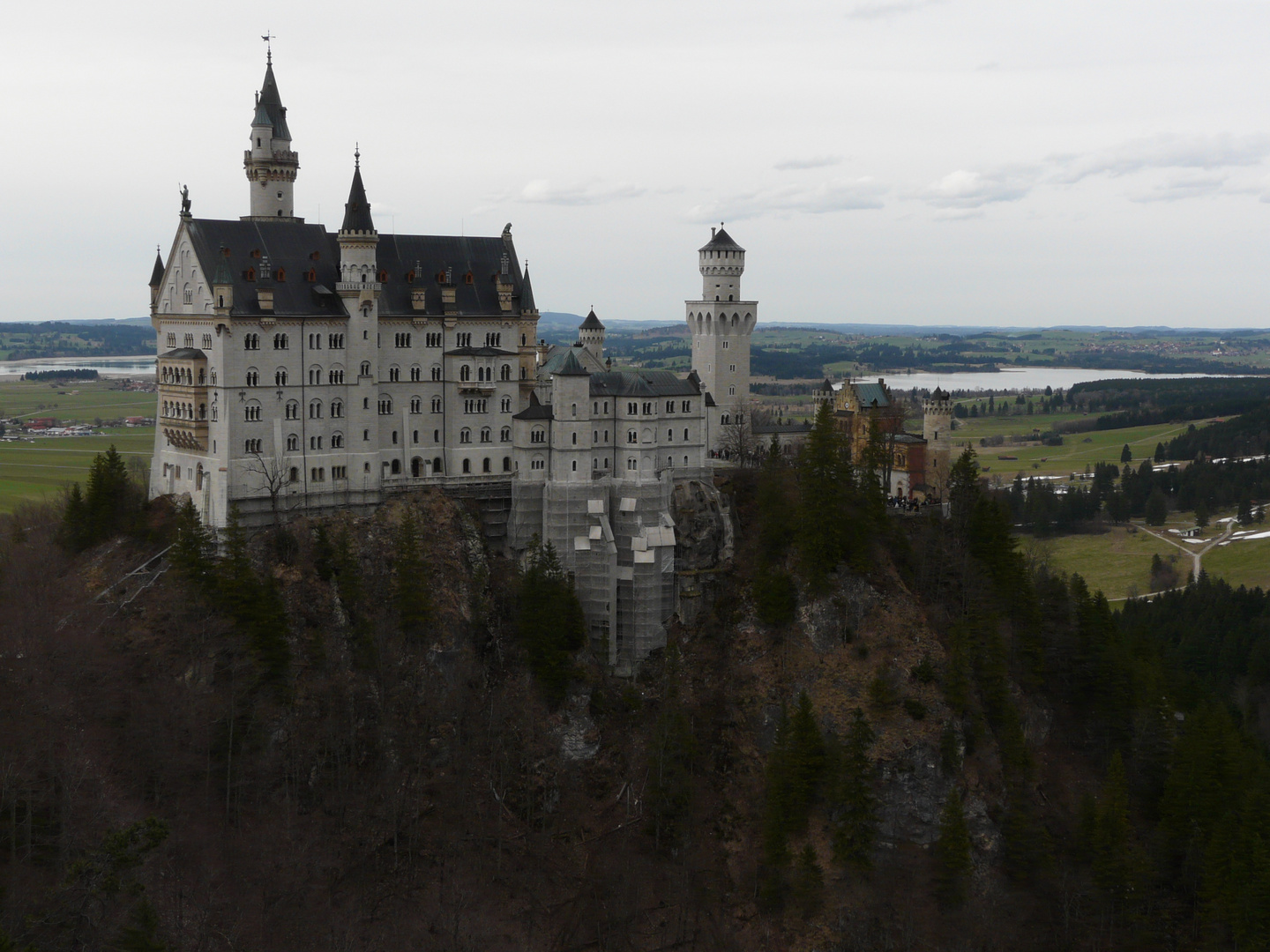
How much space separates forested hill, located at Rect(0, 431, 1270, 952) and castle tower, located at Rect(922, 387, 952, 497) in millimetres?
6834

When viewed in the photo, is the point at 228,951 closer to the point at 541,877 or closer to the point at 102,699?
the point at 102,699

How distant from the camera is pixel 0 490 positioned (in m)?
143

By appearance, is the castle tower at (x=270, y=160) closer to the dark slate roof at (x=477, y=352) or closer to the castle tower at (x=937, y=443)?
the dark slate roof at (x=477, y=352)

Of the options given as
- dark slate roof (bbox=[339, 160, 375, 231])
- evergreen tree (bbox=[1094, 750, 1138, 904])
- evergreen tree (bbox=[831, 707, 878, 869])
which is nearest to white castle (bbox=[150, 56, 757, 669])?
dark slate roof (bbox=[339, 160, 375, 231])

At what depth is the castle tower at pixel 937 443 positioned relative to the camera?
4281 inches

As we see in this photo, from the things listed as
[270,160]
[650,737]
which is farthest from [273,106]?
[650,737]

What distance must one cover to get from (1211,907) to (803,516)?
116 ft

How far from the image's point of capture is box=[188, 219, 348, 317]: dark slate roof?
295 ft

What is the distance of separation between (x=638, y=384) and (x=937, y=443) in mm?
27765

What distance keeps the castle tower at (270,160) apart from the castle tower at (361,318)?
8104 millimetres

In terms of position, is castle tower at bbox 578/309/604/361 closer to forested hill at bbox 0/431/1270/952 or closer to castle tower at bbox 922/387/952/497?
forested hill at bbox 0/431/1270/952

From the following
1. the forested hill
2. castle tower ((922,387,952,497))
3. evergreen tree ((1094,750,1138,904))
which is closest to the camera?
the forested hill

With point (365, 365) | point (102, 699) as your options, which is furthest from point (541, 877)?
point (365, 365)

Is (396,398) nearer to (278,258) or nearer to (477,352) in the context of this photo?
(477,352)
